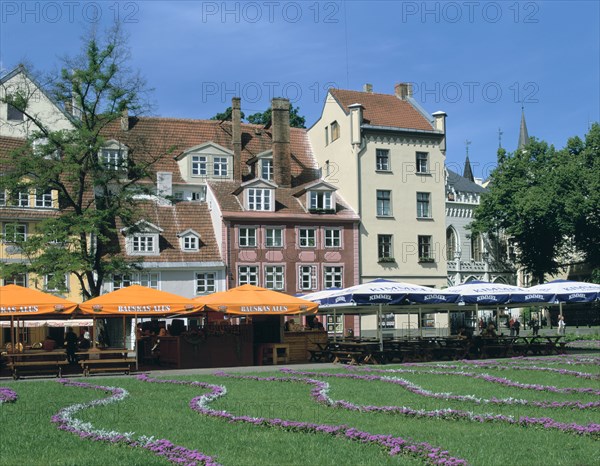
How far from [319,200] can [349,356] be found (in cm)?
2505

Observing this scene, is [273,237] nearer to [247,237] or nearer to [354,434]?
[247,237]

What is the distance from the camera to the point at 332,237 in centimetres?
5225

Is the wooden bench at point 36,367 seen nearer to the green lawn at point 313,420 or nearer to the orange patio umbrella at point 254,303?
the green lawn at point 313,420

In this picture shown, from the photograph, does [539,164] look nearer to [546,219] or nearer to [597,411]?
[546,219]

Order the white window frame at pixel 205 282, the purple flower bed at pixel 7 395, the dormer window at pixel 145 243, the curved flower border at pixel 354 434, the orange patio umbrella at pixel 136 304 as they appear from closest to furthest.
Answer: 1. the curved flower border at pixel 354 434
2. the purple flower bed at pixel 7 395
3. the orange patio umbrella at pixel 136 304
4. the dormer window at pixel 145 243
5. the white window frame at pixel 205 282

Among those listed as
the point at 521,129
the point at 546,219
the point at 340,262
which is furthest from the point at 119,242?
the point at 521,129

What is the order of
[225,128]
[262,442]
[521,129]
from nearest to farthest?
[262,442], [225,128], [521,129]

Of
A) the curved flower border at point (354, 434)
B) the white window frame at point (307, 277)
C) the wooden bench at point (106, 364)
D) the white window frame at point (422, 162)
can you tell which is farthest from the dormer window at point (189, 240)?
the curved flower border at point (354, 434)

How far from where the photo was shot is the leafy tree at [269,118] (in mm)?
64688

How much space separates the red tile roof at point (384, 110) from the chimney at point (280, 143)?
408 centimetres

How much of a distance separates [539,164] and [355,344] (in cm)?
4415

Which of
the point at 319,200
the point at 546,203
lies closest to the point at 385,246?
the point at 319,200

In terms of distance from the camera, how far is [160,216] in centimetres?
4991

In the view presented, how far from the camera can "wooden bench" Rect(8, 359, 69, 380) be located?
23734 mm
